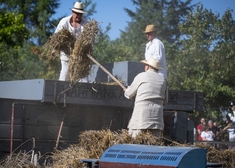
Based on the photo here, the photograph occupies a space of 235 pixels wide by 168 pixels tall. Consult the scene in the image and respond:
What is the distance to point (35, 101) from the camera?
8141 mm

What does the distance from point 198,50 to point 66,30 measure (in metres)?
13.7

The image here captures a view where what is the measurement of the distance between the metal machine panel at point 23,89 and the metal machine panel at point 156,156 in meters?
2.27

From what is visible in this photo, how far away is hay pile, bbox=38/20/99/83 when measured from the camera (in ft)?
29.0

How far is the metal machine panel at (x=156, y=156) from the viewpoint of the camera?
5.28 m

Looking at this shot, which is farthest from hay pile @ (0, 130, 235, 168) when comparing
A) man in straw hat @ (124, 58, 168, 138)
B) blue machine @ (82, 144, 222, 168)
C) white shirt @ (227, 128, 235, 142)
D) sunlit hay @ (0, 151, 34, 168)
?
white shirt @ (227, 128, 235, 142)

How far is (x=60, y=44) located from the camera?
8.97m

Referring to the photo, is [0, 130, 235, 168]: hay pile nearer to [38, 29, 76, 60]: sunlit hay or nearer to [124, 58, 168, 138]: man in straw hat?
[124, 58, 168, 138]: man in straw hat

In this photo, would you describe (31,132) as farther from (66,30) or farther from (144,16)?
(144,16)

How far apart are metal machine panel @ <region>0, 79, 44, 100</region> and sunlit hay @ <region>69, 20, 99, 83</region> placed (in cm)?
73

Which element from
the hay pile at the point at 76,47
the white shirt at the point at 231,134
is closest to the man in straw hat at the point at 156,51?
the hay pile at the point at 76,47

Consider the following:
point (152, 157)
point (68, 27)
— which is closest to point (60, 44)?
point (68, 27)

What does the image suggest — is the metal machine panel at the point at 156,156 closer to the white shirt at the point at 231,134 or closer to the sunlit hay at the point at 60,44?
the sunlit hay at the point at 60,44

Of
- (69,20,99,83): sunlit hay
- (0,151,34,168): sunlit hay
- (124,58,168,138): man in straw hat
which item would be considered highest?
(69,20,99,83): sunlit hay

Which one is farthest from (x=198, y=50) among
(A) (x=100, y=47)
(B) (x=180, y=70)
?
(A) (x=100, y=47)
